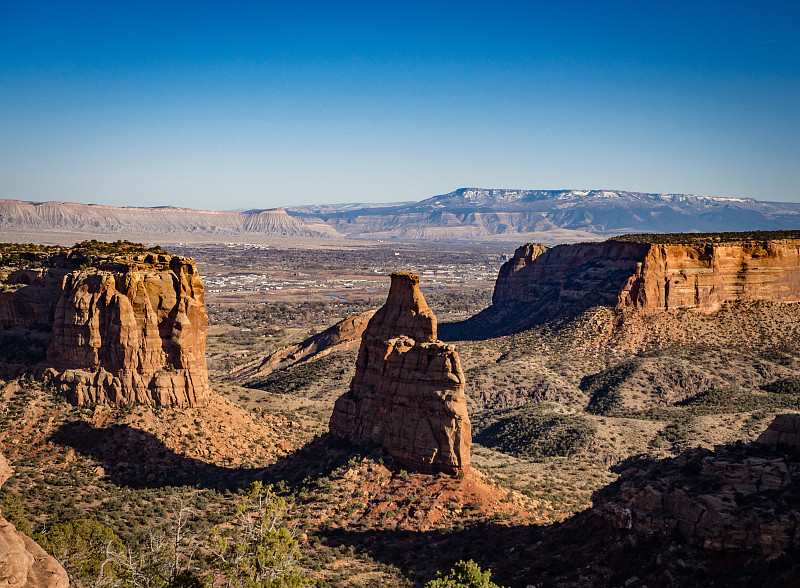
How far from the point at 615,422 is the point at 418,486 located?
31.2 meters

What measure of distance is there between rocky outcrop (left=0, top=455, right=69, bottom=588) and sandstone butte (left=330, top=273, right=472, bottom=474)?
23416 mm

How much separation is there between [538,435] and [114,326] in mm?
36244

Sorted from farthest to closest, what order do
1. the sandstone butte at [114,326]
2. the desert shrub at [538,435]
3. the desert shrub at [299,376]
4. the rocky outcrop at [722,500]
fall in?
the desert shrub at [299,376] < the desert shrub at [538,435] < the sandstone butte at [114,326] < the rocky outcrop at [722,500]

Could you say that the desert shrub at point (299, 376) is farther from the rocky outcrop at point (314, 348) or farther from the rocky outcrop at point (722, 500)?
the rocky outcrop at point (722, 500)

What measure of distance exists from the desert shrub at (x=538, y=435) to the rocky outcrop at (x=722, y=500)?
29.8m

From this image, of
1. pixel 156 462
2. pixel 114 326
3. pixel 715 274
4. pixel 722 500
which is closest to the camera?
pixel 722 500

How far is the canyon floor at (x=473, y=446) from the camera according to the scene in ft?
115

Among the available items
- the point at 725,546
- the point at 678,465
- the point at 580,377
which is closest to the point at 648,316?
the point at 580,377

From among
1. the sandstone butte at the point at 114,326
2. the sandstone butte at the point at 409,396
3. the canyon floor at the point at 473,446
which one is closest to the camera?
the canyon floor at the point at 473,446

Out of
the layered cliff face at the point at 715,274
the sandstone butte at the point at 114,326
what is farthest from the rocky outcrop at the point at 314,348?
the sandstone butte at the point at 114,326

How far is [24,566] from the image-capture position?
15680 mm

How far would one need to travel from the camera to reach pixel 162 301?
4366cm

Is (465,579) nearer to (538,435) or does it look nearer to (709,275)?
(538,435)

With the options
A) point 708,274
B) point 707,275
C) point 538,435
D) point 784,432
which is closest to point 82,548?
point 784,432
